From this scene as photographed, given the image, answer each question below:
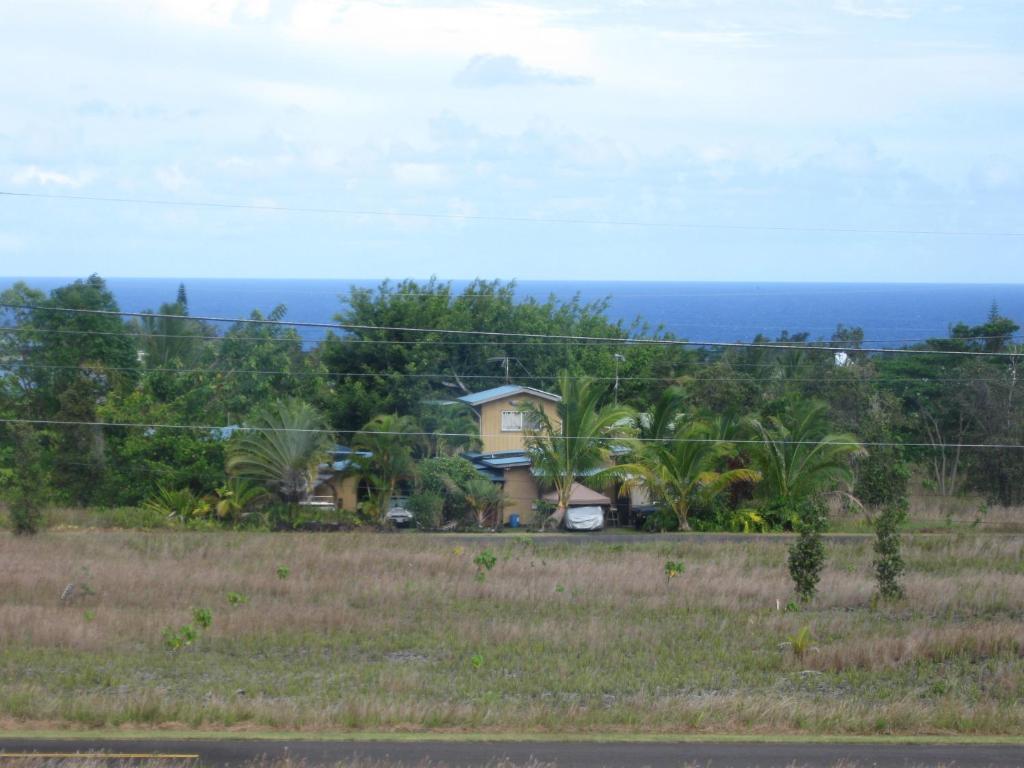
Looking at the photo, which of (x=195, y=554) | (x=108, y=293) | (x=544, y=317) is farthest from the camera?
(x=544, y=317)

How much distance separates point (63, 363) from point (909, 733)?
31785mm

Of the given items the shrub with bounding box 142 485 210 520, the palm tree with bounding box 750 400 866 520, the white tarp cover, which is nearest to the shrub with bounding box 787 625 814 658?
the palm tree with bounding box 750 400 866 520

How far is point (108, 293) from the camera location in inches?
1594

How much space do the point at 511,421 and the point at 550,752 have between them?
26708 mm

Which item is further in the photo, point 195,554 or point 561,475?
point 561,475

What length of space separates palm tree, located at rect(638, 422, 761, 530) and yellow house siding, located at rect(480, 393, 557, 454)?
5.48m

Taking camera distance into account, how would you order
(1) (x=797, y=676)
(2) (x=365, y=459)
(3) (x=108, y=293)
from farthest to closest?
(3) (x=108, y=293) < (2) (x=365, y=459) < (1) (x=797, y=676)

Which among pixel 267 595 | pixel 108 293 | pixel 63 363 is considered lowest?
pixel 267 595

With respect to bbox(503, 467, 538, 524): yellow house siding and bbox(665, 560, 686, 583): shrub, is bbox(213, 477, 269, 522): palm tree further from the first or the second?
bbox(665, 560, 686, 583): shrub

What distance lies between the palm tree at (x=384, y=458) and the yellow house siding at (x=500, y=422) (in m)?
4.46

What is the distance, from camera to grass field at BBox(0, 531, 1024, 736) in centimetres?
1256

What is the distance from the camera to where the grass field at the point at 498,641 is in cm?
1256

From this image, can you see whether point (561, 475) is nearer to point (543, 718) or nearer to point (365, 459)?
point (365, 459)

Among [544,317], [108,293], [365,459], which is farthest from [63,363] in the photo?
[544,317]
